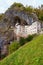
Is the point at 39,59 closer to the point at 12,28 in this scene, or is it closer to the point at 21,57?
the point at 21,57

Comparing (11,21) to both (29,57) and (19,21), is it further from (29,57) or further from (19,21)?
(29,57)

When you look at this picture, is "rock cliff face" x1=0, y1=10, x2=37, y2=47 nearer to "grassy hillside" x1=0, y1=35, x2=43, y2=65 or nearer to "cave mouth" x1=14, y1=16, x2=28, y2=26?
"cave mouth" x1=14, y1=16, x2=28, y2=26

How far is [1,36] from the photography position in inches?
1537

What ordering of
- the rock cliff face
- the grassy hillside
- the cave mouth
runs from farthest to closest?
the cave mouth < the rock cliff face < the grassy hillside

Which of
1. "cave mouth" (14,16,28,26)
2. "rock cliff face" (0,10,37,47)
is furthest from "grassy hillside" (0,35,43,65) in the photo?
"cave mouth" (14,16,28,26)

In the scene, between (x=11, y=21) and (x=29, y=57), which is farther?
(x=11, y=21)

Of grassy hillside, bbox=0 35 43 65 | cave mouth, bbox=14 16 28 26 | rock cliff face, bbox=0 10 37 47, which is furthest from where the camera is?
cave mouth, bbox=14 16 28 26

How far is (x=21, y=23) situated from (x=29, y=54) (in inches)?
1083

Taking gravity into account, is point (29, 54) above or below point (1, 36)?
above

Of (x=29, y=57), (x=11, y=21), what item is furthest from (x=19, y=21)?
(x=29, y=57)

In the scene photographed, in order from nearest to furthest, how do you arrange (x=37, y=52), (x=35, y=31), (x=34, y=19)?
(x=37, y=52) → (x=35, y=31) → (x=34, y=19)

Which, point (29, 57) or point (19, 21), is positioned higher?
point (29, 57)

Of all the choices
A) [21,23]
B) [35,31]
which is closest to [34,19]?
[21,23]

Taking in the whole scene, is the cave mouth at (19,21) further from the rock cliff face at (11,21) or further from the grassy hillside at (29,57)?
the grassy hillside at (29,57)
